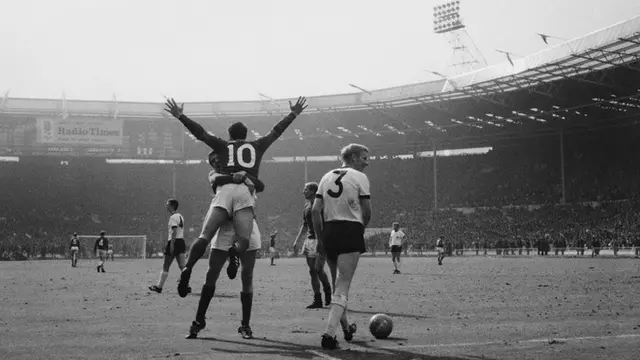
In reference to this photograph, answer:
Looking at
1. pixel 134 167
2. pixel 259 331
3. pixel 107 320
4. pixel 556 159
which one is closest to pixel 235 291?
pixel 107 320

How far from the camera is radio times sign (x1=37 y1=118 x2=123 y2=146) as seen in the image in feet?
208

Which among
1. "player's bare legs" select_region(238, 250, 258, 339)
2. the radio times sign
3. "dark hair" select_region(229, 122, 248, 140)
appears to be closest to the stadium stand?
the radio times sign

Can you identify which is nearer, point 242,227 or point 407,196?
point 242,227

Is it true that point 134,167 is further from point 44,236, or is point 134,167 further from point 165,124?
point 44,236

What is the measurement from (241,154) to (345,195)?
57.8 inches

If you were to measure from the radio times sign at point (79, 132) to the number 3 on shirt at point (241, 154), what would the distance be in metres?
58.9

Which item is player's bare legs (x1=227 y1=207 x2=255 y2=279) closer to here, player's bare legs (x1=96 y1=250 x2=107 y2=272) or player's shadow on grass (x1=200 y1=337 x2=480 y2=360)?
player's shadow on grass (x1=200 y1=337 x2=480 y2=360)

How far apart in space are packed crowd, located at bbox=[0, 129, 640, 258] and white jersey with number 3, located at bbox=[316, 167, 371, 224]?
148 feet

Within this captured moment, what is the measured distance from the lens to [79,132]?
210 feet

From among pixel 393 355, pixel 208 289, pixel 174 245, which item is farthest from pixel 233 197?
pixel 174 245

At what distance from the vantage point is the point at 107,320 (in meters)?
10.0

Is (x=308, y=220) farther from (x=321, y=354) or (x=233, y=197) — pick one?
(x=321, y=354)

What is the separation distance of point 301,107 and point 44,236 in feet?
184

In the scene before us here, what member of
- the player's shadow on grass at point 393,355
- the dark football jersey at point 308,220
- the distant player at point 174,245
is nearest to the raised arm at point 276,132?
the player's shadow on grass at point 393,355
